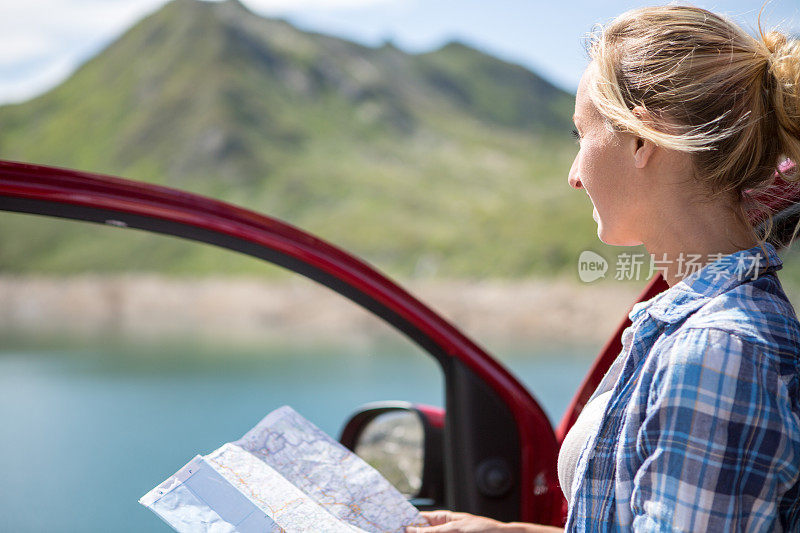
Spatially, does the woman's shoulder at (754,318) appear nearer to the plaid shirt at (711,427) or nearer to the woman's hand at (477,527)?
the plaid shirt at (711,427)

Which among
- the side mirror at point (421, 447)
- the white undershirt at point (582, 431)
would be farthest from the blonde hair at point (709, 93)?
the side mirror at point (421, 447)

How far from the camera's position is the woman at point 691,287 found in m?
0.81

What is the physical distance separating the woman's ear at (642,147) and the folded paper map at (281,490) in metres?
0.68

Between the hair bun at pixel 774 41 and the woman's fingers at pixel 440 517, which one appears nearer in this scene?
the hair bun at pixel 774 41

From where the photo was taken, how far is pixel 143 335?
27703 millimetres

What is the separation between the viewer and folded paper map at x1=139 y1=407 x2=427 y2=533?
1.03 metres

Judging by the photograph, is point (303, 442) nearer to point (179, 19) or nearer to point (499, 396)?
point (499, 396)

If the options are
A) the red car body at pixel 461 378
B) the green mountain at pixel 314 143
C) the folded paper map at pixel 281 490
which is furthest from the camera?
the green mountain at pixel 314 143

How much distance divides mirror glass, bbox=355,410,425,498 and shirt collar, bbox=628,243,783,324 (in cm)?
71

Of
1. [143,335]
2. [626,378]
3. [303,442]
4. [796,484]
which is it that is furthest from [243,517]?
[143,335]

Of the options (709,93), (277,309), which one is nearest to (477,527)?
(709,93)

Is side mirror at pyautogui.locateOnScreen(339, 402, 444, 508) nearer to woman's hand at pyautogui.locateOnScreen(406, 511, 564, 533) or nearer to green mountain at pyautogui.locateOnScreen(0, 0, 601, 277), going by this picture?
woman's hand at pyautogui.locateOnScreen(406, 511, 564, 533)

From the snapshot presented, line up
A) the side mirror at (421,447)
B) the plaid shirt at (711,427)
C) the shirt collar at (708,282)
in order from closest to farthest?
the plaid shirt at (711,427), the shirt collar at (708,282), the side mirror at (421,447)

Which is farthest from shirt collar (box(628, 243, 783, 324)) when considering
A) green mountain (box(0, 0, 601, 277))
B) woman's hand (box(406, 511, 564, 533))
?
green mountain (box(0, 0, 601, 277))
